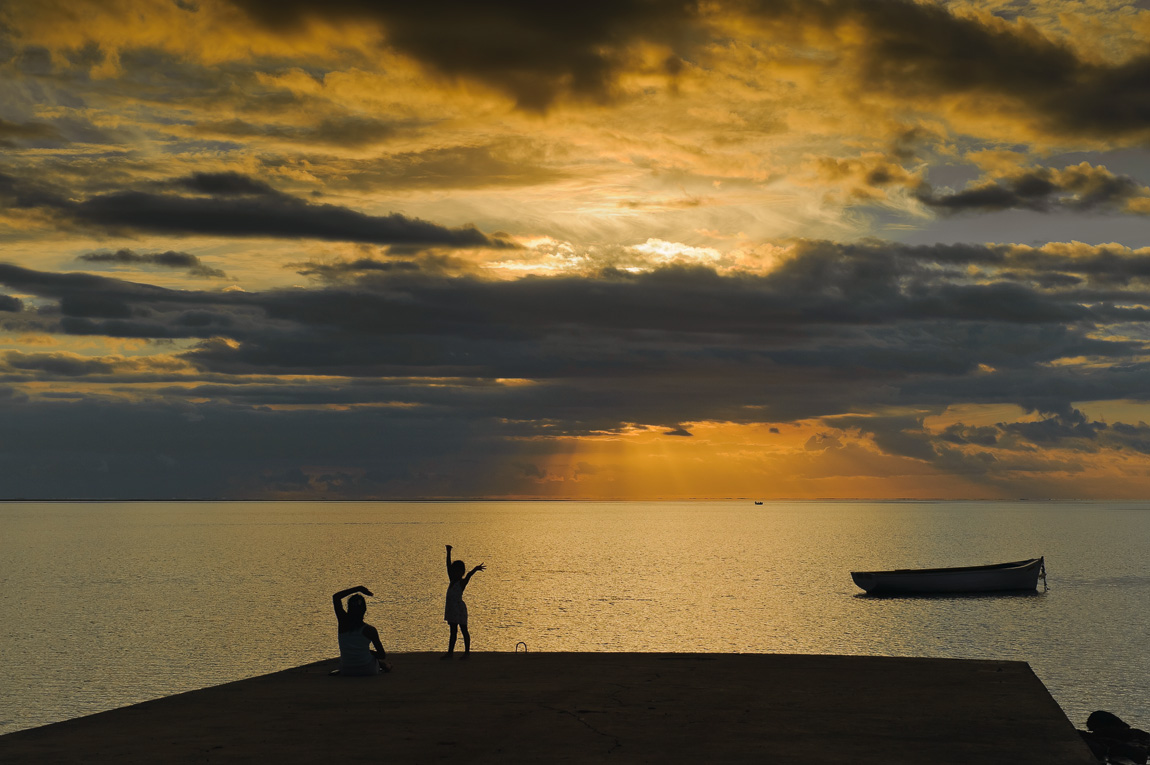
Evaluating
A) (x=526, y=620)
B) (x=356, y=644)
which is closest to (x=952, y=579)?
(x=526, y=620)

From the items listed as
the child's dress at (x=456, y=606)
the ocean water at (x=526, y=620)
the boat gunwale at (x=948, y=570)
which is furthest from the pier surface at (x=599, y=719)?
the boat gunwale at (x=948, y=570)

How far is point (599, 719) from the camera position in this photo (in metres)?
16.1

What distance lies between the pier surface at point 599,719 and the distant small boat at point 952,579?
82.3 metres

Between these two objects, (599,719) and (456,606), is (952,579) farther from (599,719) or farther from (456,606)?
(599,719)

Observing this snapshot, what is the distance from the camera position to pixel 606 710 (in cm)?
1686

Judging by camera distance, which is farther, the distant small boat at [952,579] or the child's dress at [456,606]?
the distant small boat at [952,579]

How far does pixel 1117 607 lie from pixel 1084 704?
57.0 m

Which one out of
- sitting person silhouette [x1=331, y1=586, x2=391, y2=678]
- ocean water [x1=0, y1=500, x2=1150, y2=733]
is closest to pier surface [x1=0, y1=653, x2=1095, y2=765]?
sitting person silhouette [x1=331, y1=586, x2=391, y2=678]

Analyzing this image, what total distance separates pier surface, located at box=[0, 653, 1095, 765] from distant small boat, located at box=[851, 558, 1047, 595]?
3239 inches

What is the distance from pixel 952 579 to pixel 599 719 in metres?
94.0

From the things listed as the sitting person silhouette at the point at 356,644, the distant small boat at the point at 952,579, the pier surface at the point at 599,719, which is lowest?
the distant small boat at the point at 952,579

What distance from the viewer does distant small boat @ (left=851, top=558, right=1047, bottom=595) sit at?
326 feet

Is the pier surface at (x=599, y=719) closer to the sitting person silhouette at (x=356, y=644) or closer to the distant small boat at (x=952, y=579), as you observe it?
the sitting person silhouette at (x=356, y=644)

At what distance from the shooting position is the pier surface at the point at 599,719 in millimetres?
13758
